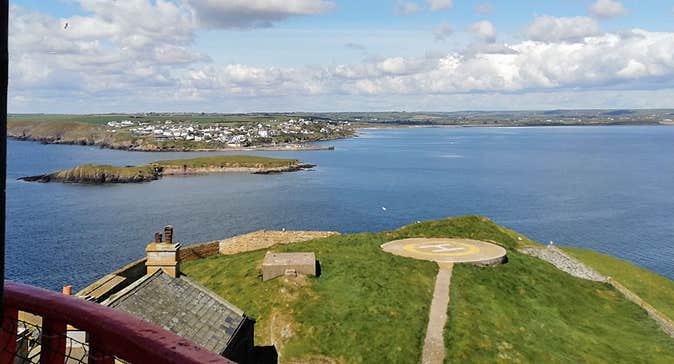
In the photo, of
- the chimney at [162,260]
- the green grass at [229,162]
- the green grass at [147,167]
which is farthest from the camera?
the green grass at [229,162]

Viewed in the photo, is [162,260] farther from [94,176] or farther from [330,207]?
[94,176]

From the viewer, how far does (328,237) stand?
127 ft

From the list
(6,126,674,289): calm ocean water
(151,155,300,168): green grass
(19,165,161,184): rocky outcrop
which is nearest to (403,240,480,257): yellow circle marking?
(6,126,674,289): calm ocean water

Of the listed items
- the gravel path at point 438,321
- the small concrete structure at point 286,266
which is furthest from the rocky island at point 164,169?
the gravel path at point 438,321

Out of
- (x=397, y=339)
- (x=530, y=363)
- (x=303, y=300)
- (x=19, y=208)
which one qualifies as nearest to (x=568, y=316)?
(x=530, y=363)

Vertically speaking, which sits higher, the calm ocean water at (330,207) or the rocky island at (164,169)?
the rocky island at (164,169)

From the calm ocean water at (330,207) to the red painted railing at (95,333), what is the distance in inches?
1902

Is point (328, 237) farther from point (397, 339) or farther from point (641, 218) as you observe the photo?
point (641, 218)

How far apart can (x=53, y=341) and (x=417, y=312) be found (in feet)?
80.6

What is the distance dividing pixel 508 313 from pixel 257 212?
184 feet

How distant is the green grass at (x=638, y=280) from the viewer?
3675 cm

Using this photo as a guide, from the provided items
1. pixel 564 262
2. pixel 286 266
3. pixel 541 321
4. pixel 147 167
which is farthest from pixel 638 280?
pixel 147 167

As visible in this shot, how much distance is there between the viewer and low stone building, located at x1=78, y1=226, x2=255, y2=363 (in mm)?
15852

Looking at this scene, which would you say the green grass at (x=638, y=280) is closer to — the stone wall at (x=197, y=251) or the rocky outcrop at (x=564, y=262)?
the rocky outcrop at (x=564, y=262)
